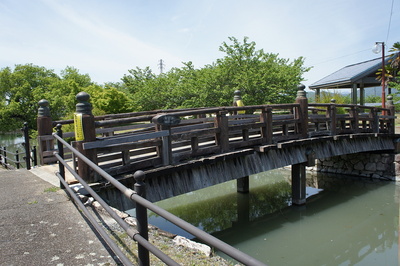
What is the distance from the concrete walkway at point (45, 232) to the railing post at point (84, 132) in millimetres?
475

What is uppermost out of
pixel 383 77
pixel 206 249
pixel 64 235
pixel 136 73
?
pixel 136 73

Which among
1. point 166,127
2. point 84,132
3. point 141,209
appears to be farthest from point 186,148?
point 141,209

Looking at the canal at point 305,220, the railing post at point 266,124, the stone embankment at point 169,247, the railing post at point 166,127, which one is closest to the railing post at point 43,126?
the railing post at point 166,127

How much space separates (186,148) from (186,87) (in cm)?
1486

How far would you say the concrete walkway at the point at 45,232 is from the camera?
2.99 m

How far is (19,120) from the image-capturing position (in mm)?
35469

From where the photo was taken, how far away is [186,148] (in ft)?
23.1

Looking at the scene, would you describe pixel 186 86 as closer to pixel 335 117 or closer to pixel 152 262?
pixel 335 117

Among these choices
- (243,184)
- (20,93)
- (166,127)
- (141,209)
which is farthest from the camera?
(20,93)

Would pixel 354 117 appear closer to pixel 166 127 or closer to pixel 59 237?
pixel 166 127

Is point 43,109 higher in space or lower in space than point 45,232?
higher

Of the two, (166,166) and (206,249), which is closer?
(206,249)

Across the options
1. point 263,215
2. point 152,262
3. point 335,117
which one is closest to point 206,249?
point 152,262

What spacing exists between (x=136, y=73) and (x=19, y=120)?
764 inches
